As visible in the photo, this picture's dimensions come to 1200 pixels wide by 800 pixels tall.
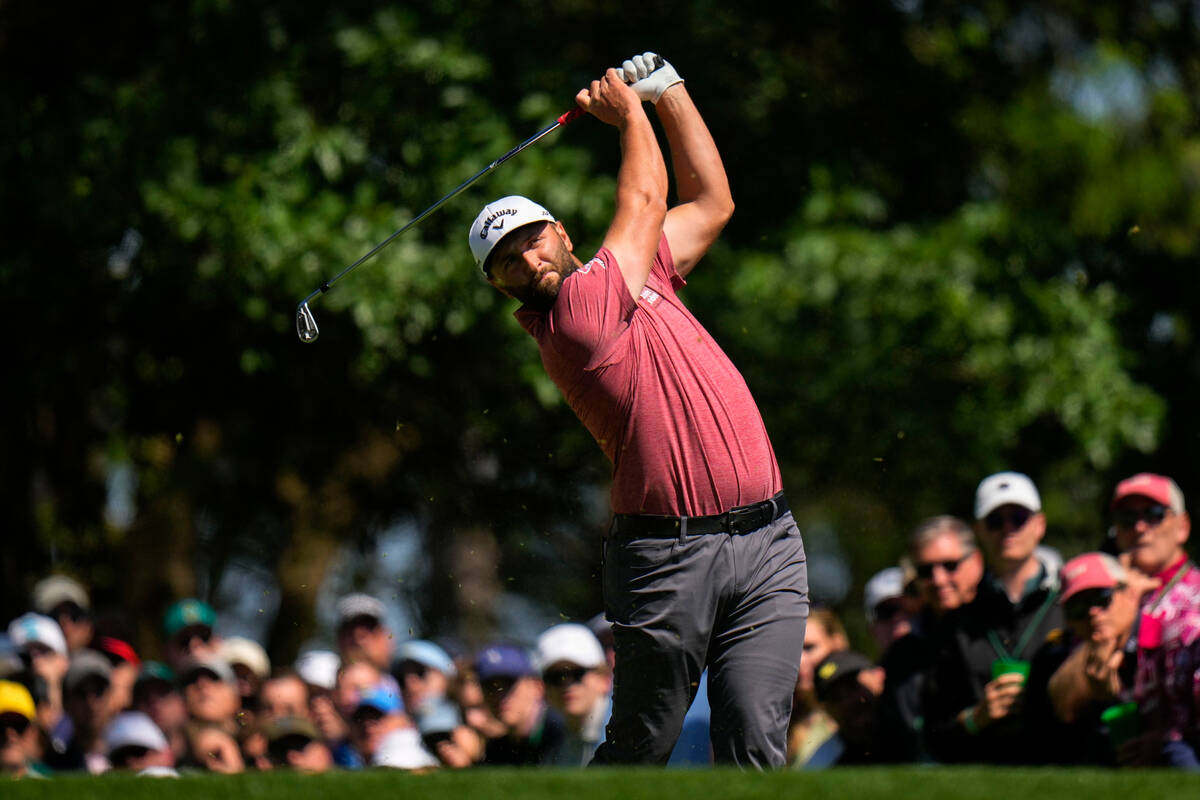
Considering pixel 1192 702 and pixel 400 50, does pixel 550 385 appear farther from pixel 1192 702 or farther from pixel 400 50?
pixel 1192 702

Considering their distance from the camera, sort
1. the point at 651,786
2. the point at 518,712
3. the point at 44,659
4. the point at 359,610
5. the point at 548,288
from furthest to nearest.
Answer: the point at 44,659
the point at 359,610
the point at 518,712
the point at 548,288
the point at 651,786

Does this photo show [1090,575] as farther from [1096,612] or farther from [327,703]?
[327,703]

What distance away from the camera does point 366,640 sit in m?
7.69

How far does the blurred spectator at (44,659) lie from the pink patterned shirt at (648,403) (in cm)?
408

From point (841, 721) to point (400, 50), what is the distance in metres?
4.37

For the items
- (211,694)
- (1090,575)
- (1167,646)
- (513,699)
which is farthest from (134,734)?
(1167,646)

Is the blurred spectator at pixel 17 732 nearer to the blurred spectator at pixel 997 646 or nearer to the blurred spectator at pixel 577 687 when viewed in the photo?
the blurred spectator at pixel 577 687

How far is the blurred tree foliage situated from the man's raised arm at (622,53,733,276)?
112 inches

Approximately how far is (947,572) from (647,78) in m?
2.31

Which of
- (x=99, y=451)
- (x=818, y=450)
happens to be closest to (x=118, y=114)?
(x=99, y=451)

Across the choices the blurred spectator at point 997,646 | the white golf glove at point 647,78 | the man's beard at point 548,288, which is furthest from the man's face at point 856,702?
the white golf glove at point 647,78

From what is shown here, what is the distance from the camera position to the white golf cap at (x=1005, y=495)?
20.6ft

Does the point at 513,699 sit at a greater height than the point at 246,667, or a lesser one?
lesser

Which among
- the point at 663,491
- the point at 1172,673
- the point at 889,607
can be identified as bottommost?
the point at 1172,673
